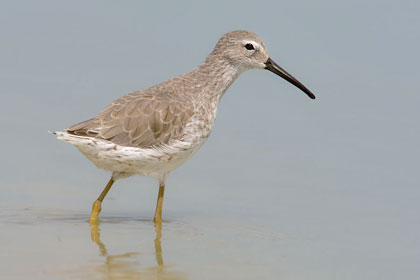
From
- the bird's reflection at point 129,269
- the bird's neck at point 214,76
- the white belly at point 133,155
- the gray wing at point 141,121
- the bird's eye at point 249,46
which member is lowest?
the bird's reflection at point 129,269

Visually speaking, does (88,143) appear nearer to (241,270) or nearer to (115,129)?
(115,129)

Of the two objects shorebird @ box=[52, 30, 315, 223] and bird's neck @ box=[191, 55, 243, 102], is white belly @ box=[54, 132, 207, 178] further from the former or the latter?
bird's neck @ box=[191, 55, 243, 102]

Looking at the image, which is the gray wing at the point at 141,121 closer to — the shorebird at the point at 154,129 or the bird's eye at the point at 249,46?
the shorebird at the point at 154,129

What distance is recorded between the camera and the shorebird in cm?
913

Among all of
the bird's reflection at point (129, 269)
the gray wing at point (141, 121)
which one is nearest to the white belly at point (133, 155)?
the gray wing at point (141, 121)

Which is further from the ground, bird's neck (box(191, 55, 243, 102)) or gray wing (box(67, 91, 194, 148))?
bird's neck (box(191, 55, 243, 102))

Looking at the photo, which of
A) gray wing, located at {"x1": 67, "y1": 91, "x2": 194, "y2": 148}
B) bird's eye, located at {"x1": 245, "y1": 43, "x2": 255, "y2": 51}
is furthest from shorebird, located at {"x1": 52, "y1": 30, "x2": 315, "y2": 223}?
bird's eye, located at {"x1": 245, "y1": 43, "x2": 255, "y2": 51}

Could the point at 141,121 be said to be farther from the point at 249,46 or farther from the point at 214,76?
the point at 249,46

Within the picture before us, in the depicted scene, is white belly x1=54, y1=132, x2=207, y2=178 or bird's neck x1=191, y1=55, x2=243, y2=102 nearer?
white belly x1=54, y1=132, x2=207, y2=178

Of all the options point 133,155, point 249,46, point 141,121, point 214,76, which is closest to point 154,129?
point 141,121

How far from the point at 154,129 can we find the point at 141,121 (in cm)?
20

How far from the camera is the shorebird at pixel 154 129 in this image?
30.0 ft

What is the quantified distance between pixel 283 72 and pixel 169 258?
3.99 meters

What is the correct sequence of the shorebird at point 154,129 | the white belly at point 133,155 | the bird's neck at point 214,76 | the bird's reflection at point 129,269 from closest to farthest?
the bird's reflection at point 129,269 → the white belly at point 133,155 → the shorebird at point 154,129 → the bird's neck at point 214,76
